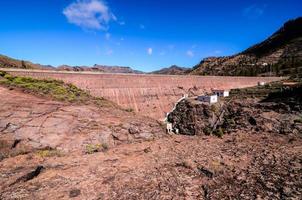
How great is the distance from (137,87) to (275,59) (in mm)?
95926

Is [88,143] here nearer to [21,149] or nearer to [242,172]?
[21,149]

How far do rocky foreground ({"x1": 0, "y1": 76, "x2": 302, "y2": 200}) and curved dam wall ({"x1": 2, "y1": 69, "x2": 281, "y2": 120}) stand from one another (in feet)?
41.0

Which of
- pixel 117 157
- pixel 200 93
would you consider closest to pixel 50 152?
pixel 117 157

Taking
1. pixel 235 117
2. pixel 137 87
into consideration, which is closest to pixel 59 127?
pixel 235 117

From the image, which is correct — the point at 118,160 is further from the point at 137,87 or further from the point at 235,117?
the point at 137,87

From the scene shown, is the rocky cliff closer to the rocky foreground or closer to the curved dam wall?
the curved dam wall

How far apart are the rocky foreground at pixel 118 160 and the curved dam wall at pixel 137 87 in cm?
1248

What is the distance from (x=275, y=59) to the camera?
114 metres

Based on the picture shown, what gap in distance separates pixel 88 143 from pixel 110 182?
3686mm

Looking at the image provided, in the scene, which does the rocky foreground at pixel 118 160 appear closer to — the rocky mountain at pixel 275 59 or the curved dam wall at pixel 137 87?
the curved dam wall at pixel 137 87

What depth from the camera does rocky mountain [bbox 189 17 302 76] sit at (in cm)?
9050

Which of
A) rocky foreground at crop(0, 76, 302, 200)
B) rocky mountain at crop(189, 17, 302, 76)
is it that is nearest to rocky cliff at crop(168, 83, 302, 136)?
rocky foreground at crop(0, 76, 302, 200)

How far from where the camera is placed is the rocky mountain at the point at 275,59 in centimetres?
9050

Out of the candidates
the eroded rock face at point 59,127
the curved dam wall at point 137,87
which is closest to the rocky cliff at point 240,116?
the curved dam wall at point 137,87
